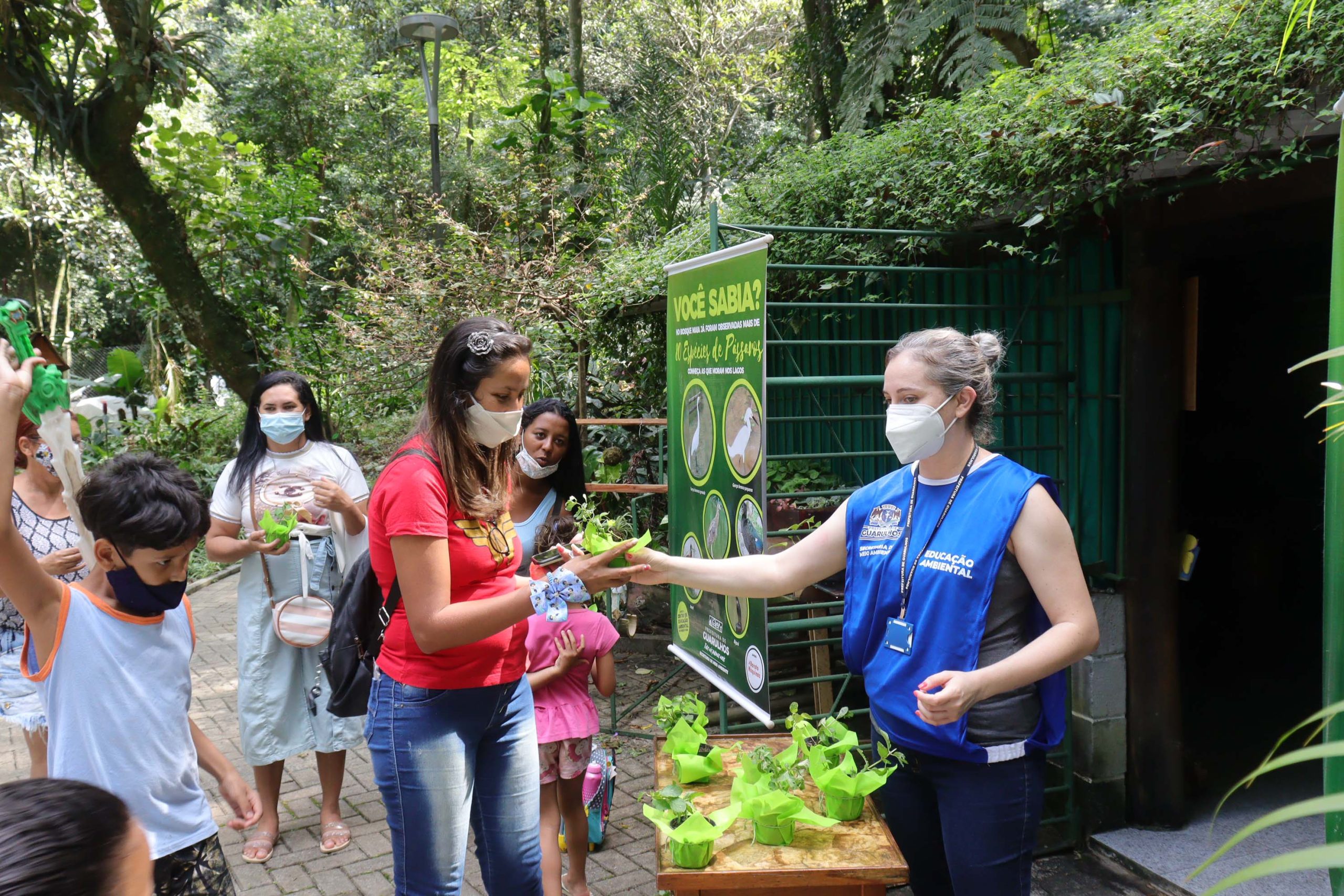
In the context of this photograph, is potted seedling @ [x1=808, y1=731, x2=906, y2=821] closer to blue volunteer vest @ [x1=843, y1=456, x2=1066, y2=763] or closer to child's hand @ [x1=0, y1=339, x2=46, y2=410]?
blue volunteer vest @ [x1=843, y1=456, x2=1066, y2=763]

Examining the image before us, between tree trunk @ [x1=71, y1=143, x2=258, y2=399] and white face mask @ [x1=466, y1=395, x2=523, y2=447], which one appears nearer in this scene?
white face mask @ [x1=466, y1=395, x2=523, y2=447]

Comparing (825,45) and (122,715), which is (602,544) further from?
(825,45)

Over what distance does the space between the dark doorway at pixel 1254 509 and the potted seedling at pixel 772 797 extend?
10.0 feet

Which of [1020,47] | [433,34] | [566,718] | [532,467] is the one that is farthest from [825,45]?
[566,718]

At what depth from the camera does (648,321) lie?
6500 mm

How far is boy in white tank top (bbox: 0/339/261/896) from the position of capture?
6.86 ft

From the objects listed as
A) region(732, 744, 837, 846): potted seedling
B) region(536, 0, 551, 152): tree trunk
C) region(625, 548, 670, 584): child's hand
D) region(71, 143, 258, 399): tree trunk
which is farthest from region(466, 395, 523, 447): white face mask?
region(536, 0, 551, 152): tree trunk

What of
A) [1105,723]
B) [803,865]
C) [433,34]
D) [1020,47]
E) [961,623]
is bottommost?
[1105,723]

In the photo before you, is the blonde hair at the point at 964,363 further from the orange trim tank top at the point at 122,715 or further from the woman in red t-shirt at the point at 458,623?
the orange trim tank top at the point at 122,715

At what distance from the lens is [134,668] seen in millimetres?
2195

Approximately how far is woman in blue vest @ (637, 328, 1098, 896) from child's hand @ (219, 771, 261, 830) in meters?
1.57

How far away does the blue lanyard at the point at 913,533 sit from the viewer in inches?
85.7

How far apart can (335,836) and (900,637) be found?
3064mm

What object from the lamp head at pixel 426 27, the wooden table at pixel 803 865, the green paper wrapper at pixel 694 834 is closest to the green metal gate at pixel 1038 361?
the wooden table at pixel 803 865
